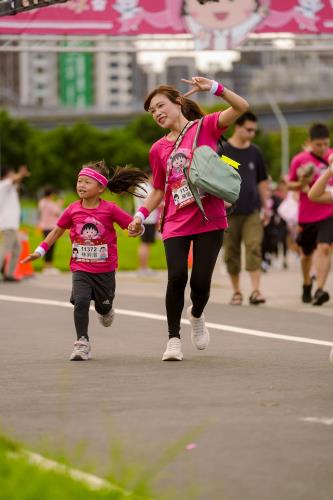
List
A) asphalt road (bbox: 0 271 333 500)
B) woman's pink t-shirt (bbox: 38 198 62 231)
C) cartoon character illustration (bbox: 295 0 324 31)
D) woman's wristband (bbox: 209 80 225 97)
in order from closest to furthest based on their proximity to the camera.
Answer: asphalt road (bbox: 0 271 333 500)
woman's wristband (bbox: 209 80 225 97)
cartoon character illustration (bbox: 295 0 324 31)
woman's pink t-shirt (bbox: 38 198 62 231)

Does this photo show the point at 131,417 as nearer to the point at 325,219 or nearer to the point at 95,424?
the point at 95,424

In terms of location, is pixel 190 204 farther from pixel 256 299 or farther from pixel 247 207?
pixel 256 299

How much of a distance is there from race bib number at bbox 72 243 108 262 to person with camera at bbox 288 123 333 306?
4971 mm

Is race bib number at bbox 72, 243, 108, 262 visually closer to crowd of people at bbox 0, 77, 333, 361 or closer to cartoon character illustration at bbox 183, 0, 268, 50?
crowd of people at bbox 0, 77, 333, 361

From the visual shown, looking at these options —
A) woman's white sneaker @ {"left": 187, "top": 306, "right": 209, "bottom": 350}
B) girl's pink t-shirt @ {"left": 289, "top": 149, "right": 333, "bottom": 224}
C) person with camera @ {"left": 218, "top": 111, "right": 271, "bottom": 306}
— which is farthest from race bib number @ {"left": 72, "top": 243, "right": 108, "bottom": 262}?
girl's pink t-shirt @ {"left": 289, "top": 149, "right": 333, "bottom": 224}

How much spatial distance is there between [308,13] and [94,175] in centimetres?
1284

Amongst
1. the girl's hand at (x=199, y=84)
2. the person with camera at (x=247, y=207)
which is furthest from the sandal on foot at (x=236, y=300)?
the girl's hand at (x=199, y=84)

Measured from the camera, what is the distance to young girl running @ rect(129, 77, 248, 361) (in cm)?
873

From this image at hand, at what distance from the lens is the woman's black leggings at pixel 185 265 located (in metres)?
8.80

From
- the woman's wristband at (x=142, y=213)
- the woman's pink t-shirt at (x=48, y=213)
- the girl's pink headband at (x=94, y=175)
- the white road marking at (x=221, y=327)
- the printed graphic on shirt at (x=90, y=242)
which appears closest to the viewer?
the woman's wristband at (x=142, y=213)

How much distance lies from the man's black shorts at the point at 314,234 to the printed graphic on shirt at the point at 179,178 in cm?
554

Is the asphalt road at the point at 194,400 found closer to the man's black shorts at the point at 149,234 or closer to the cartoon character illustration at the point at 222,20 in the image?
the man's black shorts at the point at 149,234

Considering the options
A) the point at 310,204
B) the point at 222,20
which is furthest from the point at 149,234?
the point at 310,204

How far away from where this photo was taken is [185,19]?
2141cm
